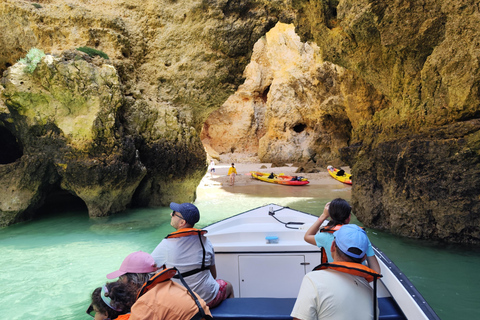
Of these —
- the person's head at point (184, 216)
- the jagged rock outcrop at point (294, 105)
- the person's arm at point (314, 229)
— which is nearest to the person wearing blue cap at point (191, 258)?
the person's head at point (184, 216)

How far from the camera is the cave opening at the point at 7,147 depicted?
429 inches

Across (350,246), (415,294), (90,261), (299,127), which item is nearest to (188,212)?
(350,246)

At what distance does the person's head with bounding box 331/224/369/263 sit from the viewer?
168cm

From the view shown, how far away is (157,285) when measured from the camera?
5.82 ft

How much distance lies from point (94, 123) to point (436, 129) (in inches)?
332

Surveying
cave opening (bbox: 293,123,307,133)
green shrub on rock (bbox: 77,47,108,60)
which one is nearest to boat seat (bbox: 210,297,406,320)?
green shrub on rock (bbox: 77,47,108,60)

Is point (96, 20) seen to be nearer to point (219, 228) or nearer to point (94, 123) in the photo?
point (94, 123)

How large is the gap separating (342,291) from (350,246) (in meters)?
0.25

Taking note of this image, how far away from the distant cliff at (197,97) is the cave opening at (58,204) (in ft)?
3.45

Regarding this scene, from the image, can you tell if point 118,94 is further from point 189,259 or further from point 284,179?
point 284,179

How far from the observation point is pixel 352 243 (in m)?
1.69

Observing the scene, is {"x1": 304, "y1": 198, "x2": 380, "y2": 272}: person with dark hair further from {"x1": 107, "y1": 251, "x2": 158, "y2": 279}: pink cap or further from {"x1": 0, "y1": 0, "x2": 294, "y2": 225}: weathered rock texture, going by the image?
{"x1": 0, "y1": 0, "x2": 294, "y2": 225}: weathered rock texture

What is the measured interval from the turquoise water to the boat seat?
2.13 meters

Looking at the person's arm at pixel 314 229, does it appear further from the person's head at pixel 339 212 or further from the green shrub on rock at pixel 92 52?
the green shrub on rock at pixel 92 52
